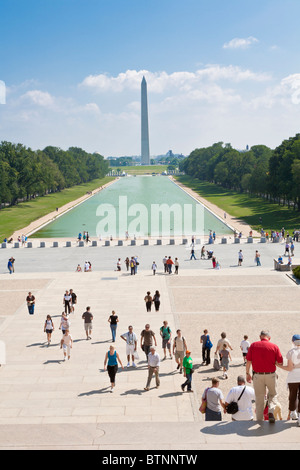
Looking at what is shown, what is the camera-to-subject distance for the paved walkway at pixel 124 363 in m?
7.61

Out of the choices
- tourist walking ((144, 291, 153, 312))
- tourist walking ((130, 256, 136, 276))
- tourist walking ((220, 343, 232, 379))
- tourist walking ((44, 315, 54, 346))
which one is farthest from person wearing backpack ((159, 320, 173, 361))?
tourist walking ((130, 256, 136, 276))

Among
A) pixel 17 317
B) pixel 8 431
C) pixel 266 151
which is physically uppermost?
pixel 266 151

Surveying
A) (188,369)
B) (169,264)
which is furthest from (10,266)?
(188,369)

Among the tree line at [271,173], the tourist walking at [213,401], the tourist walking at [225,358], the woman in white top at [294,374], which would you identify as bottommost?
the tourist walking at [225,358]

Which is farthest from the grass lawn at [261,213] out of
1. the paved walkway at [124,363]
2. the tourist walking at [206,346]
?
the tourist walking at [206,346]

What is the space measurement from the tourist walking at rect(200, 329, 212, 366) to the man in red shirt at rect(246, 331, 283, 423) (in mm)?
6323

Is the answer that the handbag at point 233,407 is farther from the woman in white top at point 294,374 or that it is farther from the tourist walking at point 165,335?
the tourist walking at point 165,335

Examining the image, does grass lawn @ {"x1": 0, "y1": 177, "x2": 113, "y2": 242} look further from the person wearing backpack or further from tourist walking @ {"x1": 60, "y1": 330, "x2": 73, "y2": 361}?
the person wearing backpack

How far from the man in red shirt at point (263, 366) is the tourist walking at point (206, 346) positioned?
249 inches

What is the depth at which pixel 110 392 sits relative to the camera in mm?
12977

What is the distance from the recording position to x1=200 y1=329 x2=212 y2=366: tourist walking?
15.1 m
